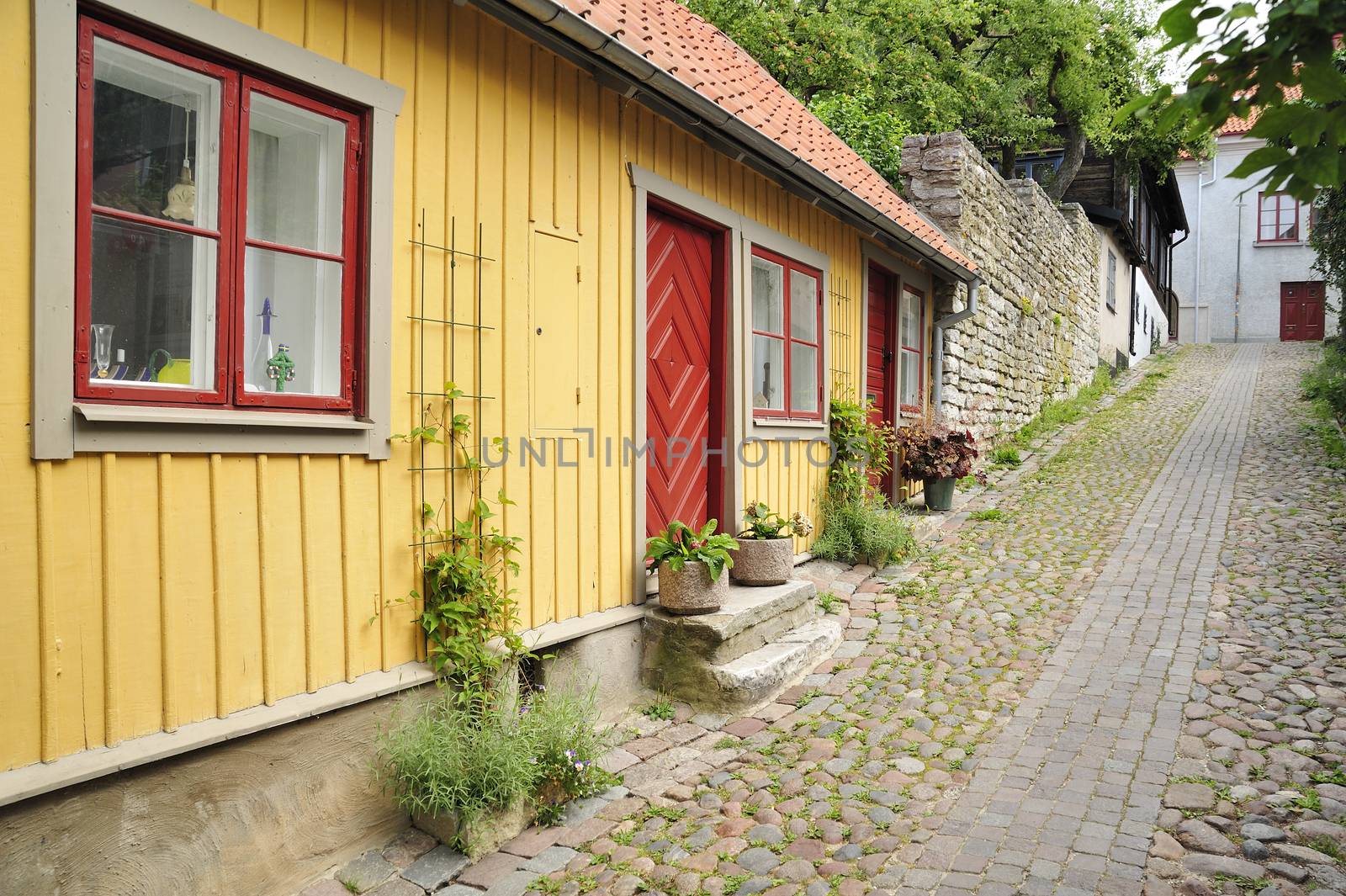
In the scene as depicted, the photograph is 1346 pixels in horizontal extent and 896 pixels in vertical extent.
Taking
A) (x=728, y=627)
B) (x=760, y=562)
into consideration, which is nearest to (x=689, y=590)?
(x=728, y=627)

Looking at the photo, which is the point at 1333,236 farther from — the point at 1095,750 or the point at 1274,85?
the point at 1274,85

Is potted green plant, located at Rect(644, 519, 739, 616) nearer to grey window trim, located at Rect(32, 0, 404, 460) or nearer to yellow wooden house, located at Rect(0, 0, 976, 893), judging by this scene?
yellow wooden house, located at Rect(0, 0, 976, 893)

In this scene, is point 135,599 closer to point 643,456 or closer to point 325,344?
point 325,344

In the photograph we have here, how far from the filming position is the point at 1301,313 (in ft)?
111

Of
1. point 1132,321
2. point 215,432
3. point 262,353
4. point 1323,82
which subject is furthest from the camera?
point 1132,321

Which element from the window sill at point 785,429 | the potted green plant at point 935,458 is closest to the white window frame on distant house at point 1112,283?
the potted green plant at point 935,458

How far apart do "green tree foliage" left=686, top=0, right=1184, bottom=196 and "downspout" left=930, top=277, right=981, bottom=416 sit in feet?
28.6

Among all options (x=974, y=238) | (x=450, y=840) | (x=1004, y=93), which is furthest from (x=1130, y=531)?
(x=1004, y=93)

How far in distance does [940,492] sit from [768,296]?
3.50m

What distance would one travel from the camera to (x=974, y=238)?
10.7 meters

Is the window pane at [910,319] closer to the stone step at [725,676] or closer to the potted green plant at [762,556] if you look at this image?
the potted green plant at [762,556]

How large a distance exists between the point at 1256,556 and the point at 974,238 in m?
4.86

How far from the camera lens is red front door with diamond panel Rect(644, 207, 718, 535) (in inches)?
217

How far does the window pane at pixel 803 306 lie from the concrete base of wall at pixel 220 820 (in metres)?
4.35
